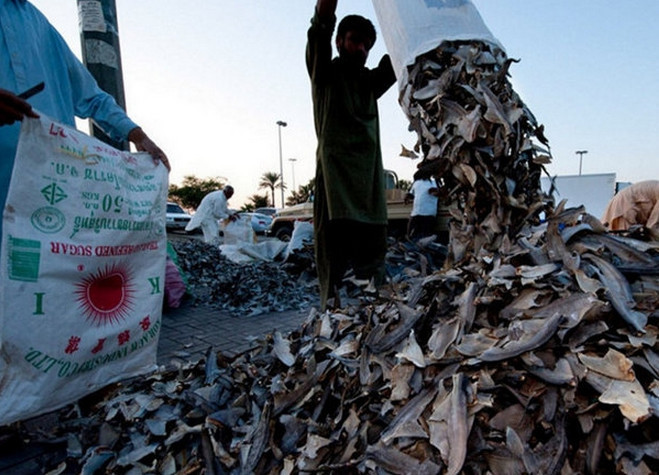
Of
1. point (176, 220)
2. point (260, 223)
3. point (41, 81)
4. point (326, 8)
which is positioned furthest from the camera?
point (176, 220)

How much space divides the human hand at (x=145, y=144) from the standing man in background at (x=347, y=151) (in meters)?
0.96

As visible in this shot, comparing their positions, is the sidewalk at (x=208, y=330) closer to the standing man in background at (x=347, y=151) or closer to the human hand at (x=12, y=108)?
the standing man in background at (x=347, y=151)

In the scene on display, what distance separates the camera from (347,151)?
2439 millimetres

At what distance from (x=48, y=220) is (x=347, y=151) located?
1.60 m

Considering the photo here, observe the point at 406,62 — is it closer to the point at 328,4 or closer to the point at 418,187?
the point at 328,4

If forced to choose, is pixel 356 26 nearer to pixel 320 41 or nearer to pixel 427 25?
pixel 320 41

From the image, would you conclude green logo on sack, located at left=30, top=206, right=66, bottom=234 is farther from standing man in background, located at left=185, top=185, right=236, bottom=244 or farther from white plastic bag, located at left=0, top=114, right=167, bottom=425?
standing man in background, located at left=185, top=185, right=236, bottom=244

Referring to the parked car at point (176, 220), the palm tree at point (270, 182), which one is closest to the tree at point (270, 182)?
the palm tree at point (270, 182)

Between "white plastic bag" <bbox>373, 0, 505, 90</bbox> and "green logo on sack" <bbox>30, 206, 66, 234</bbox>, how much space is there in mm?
1600

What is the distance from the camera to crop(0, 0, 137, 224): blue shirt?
5.56 feet

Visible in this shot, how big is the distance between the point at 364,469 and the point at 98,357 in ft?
4.31

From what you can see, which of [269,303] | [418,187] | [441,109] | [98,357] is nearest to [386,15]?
[441,109]

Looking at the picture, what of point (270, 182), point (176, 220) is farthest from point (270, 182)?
point (176, 220)

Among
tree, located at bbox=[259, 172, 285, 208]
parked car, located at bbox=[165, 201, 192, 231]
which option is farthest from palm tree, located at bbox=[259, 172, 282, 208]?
parked car, located at bbox=[165, 201, 192, 231]
